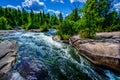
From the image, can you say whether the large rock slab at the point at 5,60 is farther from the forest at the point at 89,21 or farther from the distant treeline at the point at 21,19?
the distant treeline at the point at 21,19

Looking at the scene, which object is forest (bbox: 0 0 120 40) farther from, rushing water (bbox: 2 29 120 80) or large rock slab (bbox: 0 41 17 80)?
large rock slab (bbox: 0 41 17 80)

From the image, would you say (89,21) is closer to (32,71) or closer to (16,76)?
(32,71)

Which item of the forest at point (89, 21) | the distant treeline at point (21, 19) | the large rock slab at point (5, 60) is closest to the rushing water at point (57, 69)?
the large rock slab at point (5, 60)

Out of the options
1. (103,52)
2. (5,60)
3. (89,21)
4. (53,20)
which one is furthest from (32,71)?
(53,20)

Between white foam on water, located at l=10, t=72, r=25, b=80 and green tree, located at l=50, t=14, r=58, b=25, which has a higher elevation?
green tree, located at l=50, t=14, r=58, b=25

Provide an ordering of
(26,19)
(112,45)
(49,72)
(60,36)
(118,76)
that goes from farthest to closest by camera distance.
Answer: (26,19) < (60,36) < (112,45) < (118,76) < (49,72)

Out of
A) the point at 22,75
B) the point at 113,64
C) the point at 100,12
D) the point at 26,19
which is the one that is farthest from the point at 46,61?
the point at 26,19

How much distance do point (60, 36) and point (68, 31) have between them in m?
2.43

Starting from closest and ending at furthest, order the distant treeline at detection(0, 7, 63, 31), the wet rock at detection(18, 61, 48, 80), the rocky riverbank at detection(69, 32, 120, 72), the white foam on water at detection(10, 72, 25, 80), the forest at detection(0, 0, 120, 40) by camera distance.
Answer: the white foam on water at detection(10, 72, 25, 80)
the wet rock at detection(18, 61, 48, 80)
the rocky riverbank at detection(69, 32, 120, 72)
the forest at detection(0, 0, 120, 40)
the distant treeline at detection(0, 7, 63, 31)

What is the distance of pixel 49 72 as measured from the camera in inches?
590

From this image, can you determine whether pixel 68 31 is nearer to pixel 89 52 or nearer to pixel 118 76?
pixel 89 52

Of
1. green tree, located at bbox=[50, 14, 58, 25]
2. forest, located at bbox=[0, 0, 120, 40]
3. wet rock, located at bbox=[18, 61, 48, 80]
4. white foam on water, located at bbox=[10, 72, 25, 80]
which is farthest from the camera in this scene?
green tree, located at bbox=[50, 14, 58, 25]

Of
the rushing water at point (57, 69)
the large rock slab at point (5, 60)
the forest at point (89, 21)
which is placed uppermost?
the forest at point (89, 21)

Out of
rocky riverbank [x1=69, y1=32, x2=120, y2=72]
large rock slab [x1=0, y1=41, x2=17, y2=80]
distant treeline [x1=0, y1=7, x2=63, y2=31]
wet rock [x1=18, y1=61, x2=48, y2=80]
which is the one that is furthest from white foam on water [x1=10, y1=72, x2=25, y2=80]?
distant treeline [x1=0, y1=7, x2=63, y2=31]
